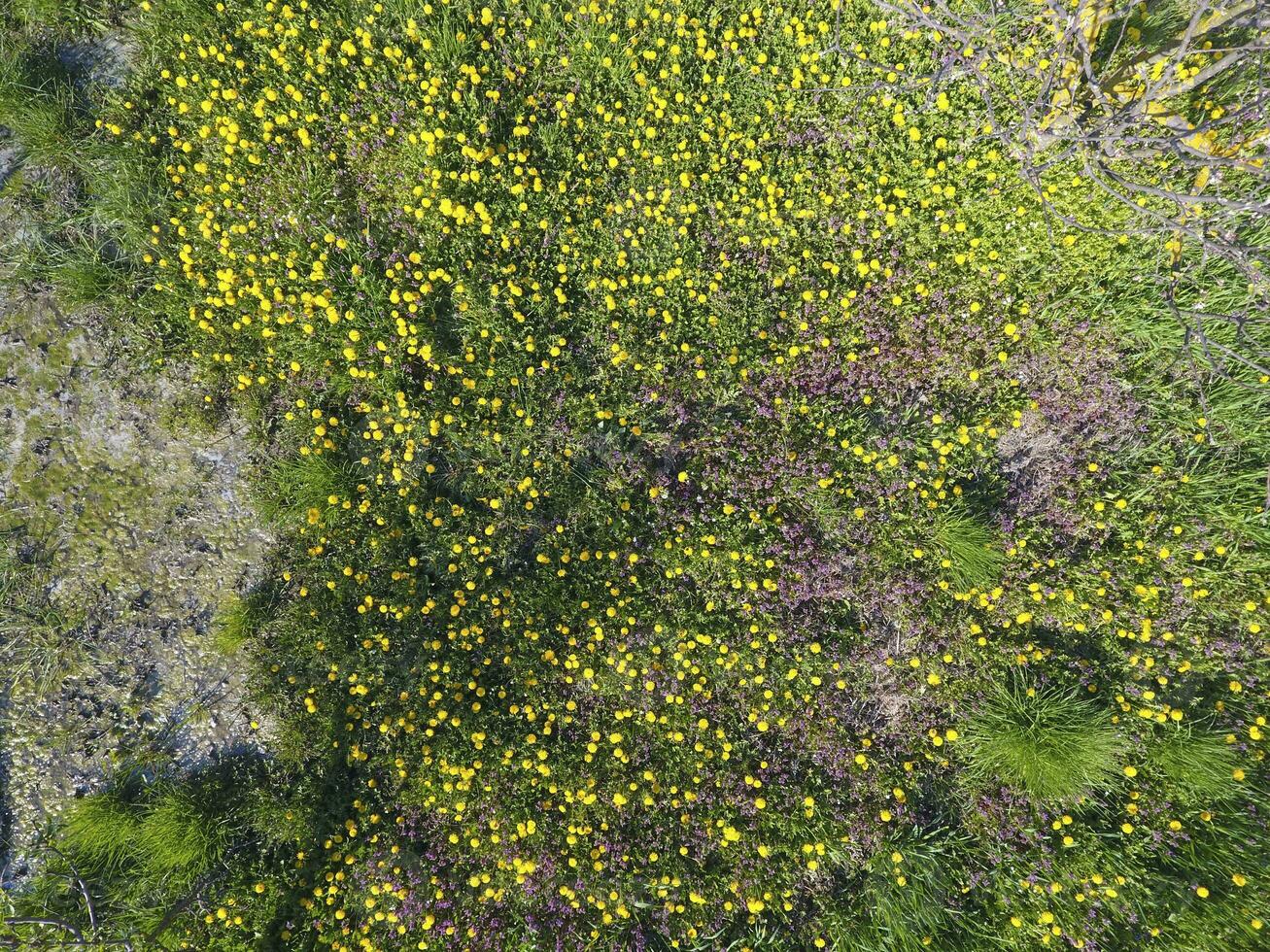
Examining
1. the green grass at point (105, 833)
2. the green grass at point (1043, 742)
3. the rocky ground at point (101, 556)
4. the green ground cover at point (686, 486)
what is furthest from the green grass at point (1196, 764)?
the green grass at point (105, 833)

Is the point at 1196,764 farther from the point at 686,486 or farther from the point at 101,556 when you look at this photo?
the point at 101,556

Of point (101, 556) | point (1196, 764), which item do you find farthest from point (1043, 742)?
point (101, 556)

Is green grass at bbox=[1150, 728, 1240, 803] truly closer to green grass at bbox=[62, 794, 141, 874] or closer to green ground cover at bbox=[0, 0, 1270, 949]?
green ground cover at bbox=[0, 0, 1270, 949]

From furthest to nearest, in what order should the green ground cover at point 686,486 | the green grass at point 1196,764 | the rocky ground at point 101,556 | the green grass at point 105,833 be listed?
the rocky ground at point 101,556 → the green grass at point 105,833 → the green ground cover at point 686,486 → the green grass at point 1196,764

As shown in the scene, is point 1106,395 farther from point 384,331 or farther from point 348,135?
point 348,135

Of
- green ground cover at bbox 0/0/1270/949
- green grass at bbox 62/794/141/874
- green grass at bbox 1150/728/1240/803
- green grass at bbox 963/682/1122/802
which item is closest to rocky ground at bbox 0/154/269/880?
green grass at bbox 62/794/141/874

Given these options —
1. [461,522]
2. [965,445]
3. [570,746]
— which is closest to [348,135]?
[461,522]

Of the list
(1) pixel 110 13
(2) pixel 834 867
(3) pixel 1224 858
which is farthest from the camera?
(1) pixel 110 13

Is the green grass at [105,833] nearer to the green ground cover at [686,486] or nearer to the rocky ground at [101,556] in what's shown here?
the green ground cover at [686,486]

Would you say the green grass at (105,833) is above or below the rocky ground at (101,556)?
below
